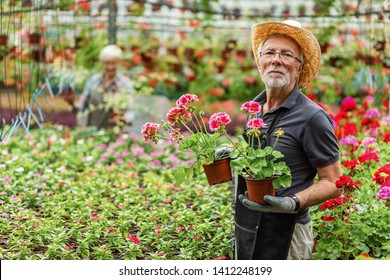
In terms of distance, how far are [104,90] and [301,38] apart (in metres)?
4.74

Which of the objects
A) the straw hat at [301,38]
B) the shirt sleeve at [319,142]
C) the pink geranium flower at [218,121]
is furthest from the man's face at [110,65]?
the shirt sleeve at [319,142]

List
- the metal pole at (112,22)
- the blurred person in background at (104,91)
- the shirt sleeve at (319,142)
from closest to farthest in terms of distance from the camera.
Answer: the shirt sleeve at (319,142) < the blurred person in background at (104,91) < the metal pole at (112,22)

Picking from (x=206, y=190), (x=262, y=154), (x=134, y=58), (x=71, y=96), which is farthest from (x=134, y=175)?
(x=134, y=58)

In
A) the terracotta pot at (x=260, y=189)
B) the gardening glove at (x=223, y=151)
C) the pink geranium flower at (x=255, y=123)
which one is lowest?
the terracotta pot at (x=260, y=189)

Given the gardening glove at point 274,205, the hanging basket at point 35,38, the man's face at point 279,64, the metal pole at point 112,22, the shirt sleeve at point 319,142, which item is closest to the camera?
the gardening glove at point 274,205

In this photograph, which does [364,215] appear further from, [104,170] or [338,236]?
[104,170]

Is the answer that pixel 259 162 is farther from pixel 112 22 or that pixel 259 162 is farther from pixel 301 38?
pixel 112 22

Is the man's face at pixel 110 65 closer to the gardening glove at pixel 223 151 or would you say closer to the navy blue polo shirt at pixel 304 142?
the gardening glove at pixel 223 151

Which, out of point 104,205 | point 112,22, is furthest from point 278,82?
point 112,22

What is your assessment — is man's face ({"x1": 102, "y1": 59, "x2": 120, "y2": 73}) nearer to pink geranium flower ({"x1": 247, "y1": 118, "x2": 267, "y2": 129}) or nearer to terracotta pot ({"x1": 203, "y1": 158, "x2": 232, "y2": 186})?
terracotta pot ({"x1": 203, "y1": 158, "x2": 232, "y2": 186})

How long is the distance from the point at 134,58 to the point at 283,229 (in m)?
7.32

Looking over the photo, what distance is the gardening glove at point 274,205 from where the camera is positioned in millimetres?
3053

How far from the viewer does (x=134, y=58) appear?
10.3 metres

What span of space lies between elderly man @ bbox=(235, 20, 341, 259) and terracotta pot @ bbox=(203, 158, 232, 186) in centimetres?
8
